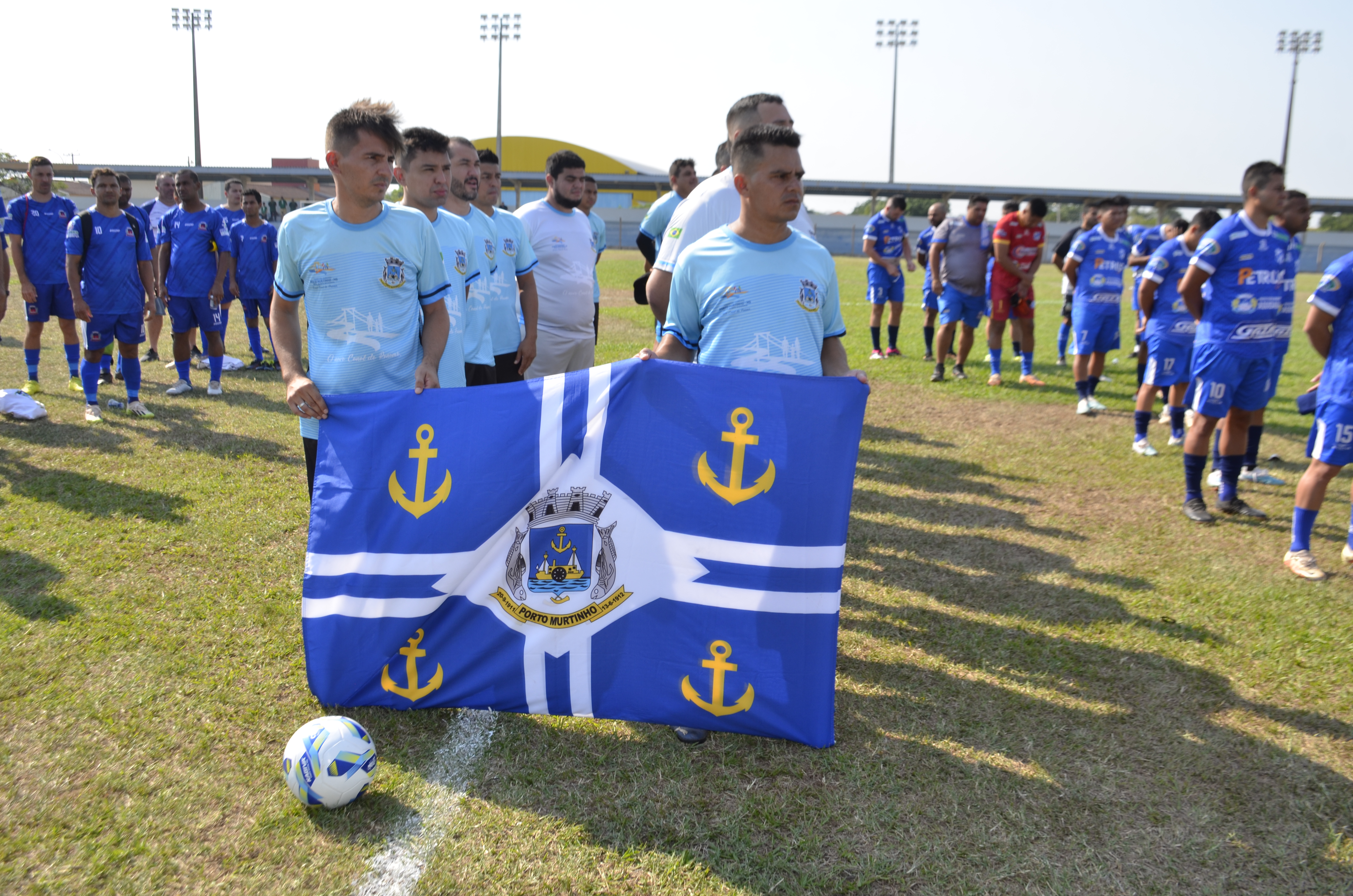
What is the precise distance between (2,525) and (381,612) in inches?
145

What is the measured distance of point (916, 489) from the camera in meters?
6.71

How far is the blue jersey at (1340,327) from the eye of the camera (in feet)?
16.1

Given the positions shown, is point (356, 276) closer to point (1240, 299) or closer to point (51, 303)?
point (1240, 299)

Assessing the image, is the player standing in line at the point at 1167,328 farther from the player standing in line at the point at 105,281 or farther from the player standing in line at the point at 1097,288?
the player standing in line at the point at 105,281

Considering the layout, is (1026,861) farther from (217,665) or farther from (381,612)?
(217,665)

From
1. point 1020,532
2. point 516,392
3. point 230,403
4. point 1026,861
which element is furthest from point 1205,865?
point 230,403

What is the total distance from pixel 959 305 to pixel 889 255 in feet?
5.32

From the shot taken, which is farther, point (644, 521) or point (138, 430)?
point (138, 430)

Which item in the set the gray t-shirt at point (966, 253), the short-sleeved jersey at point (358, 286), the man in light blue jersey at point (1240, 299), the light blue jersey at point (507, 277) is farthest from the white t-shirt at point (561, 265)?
the gray t-shirt at point (966, 253)

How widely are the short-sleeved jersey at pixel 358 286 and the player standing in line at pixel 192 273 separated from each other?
22.8 feet

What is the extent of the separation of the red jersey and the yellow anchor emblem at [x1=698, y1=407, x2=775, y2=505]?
877 cm

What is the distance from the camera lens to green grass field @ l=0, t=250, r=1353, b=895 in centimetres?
256

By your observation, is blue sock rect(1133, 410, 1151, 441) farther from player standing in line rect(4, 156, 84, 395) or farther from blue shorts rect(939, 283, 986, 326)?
player standing in line rect(4, 156, 84, 395)

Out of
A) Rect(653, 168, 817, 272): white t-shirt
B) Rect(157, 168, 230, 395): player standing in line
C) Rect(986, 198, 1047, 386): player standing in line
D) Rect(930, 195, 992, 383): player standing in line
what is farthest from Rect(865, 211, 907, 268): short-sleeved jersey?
Rect(157, 168, 230, 395): player standing in line
